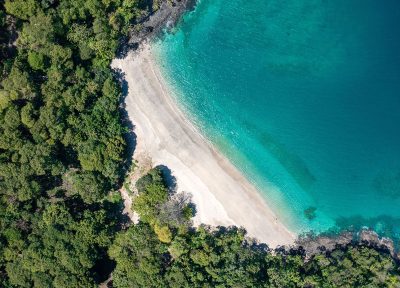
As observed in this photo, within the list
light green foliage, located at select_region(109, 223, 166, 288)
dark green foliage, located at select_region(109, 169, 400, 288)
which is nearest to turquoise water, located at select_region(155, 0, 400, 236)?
dark green foliage, located at select_region(109, 169, 400, 288)

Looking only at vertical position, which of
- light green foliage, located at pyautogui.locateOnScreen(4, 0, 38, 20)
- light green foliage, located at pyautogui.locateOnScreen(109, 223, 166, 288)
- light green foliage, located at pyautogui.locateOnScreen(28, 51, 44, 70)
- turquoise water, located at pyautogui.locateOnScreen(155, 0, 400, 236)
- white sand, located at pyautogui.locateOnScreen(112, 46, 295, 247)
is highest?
turquoise water, located at pyautogui.locateOnScreen(155, 0, 400, 236)

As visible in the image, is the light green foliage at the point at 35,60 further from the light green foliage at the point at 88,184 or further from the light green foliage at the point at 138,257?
the light green foliage at the point at 138,257

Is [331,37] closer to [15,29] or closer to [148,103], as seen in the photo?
[148,103]

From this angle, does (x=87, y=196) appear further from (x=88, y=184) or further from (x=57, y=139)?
(x=57, y=139)

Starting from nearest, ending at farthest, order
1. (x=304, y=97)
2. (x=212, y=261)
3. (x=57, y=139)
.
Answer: (x=57, y=139) < (x=212, y=261) < (x=304, y=97)

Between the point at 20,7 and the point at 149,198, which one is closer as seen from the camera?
the point at 20,7

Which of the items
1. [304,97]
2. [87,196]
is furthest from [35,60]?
[304,97]

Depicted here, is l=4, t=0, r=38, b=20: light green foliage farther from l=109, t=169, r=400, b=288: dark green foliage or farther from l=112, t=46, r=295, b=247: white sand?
l=109, t=169, r=400, b=288: dark green foliage

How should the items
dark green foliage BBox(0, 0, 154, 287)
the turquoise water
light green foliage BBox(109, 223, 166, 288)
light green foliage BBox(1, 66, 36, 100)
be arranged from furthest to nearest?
1. the turquoise water
2. light green foliage BBox(109, 223, 166, 288)
3. dark green foliage BBox(0, 0, 154, 287)
4. light green foliage BBox(1, 66, 36, 100)
